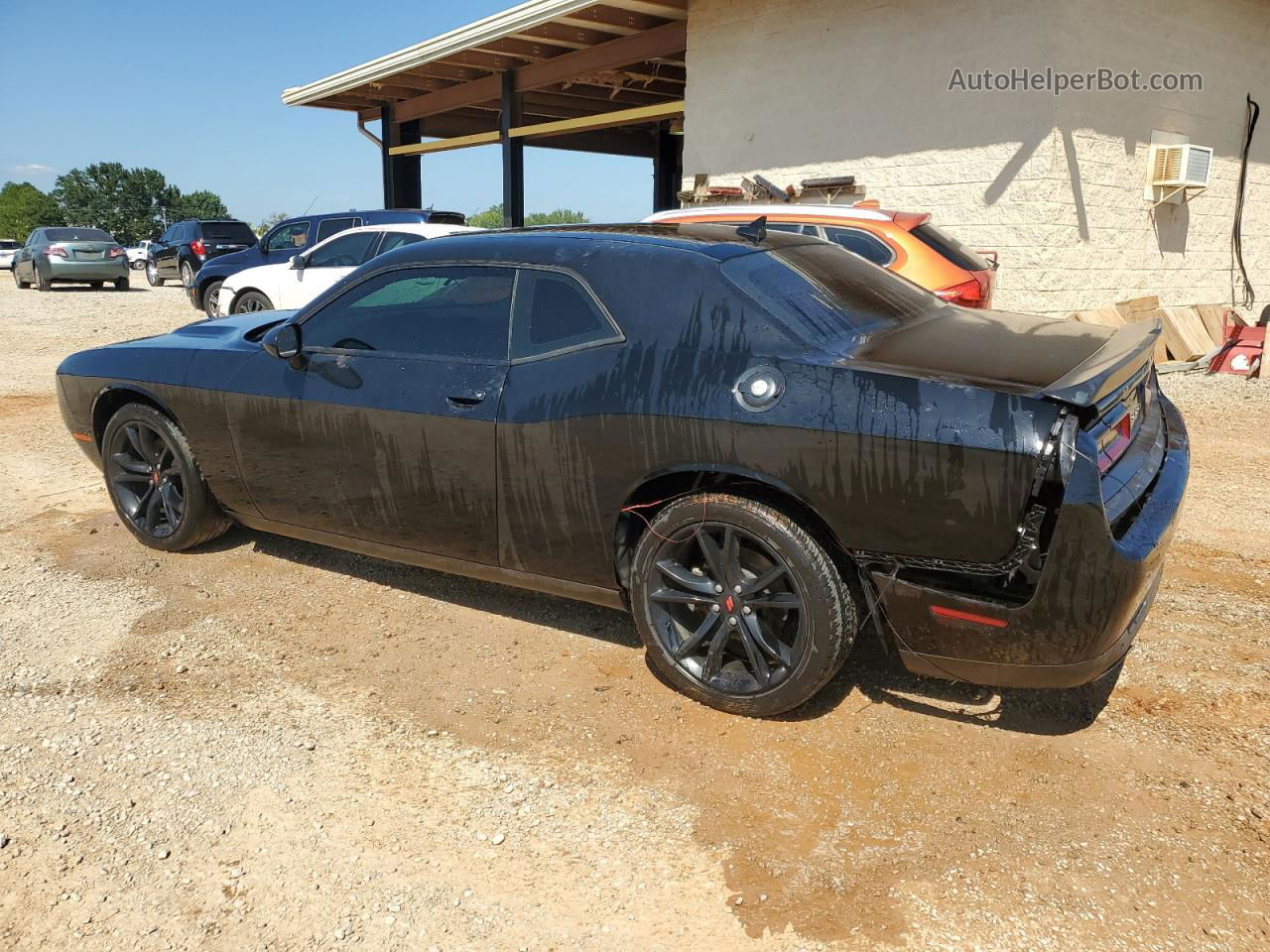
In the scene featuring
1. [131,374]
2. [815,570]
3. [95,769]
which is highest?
[131,374]

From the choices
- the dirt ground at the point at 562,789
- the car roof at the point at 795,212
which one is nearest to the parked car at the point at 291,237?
the car roof at the point at 795,212

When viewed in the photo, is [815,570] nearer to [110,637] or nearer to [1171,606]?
[1171,606]

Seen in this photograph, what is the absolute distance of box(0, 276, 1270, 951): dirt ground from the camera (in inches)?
94.3

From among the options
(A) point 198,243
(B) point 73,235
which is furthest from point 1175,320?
(B) point 73,235

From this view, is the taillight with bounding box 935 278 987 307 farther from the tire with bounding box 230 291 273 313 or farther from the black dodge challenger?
the tire with bounding box 230 291 273 313

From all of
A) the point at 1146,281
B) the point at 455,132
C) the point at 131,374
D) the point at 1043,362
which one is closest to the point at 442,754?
the point at 1043,362

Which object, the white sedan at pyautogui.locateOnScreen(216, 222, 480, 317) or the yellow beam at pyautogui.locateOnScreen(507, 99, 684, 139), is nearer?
the white sedan at pyautogui.locateOnScreen(216, 222, 480, 317)

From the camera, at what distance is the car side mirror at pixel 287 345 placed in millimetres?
4086

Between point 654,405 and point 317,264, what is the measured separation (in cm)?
914

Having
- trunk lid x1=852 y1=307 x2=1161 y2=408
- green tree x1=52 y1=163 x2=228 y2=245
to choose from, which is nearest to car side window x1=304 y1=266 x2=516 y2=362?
trunk lid x1=852 y1=307 x2=1161 y2=408

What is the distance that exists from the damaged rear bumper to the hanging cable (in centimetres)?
1059

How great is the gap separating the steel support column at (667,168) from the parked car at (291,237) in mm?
7714

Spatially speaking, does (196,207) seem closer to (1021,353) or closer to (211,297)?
(211,297)

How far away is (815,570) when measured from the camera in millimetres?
2988
